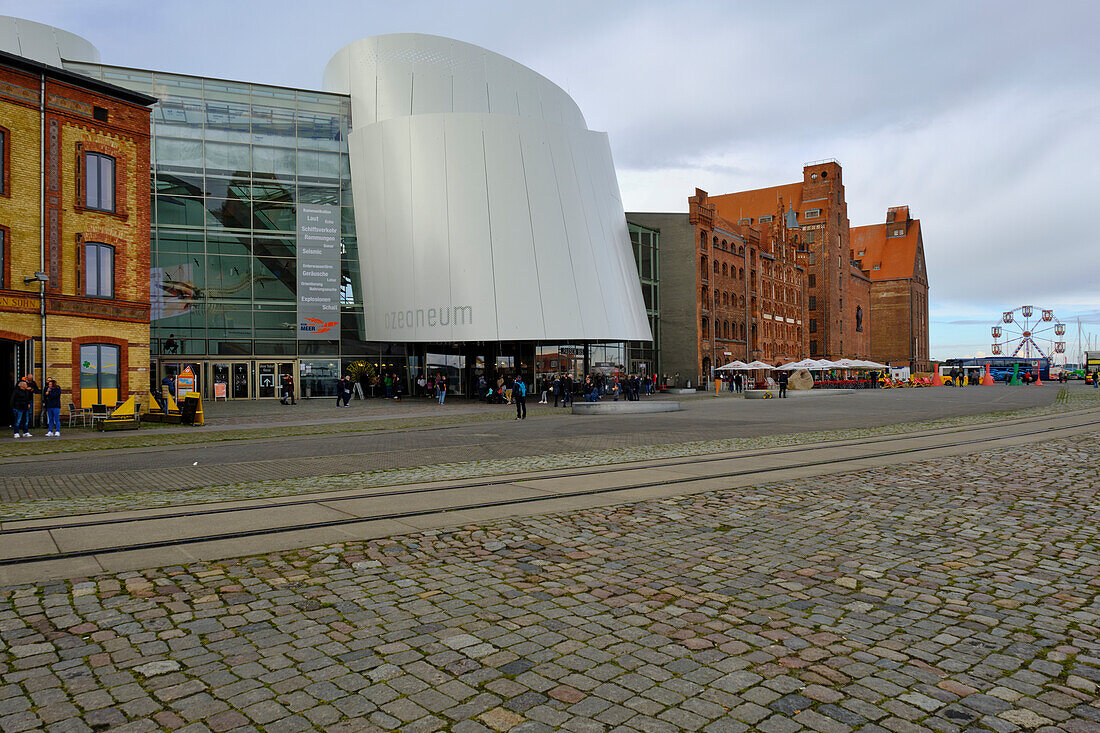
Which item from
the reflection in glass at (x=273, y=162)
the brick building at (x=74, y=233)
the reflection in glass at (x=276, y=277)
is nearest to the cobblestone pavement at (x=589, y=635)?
the brick building at (x=74, y=233)

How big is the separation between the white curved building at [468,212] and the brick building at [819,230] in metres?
61.8

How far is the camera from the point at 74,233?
23766 millimetres

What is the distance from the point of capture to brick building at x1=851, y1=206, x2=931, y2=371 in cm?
12638

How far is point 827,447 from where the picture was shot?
47.7 ft

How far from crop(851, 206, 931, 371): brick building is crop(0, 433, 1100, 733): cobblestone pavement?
433 ft

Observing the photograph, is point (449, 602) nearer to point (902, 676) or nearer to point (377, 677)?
point (377, 677)

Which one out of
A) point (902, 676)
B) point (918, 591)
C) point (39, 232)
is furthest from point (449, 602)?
point (39, 232)

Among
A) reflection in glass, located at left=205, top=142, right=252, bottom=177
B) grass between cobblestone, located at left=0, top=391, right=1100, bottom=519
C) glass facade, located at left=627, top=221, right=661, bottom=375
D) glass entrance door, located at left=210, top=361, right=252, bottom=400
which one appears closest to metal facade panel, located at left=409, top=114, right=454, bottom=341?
reflection in glass, located at left=205, top=142, right=252, bottom=177

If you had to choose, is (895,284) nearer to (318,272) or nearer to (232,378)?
(318,272)

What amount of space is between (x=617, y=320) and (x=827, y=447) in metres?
27.0

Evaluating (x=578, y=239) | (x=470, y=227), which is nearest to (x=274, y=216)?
(x=470, y=227)

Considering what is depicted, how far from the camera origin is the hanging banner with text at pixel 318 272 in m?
39.0

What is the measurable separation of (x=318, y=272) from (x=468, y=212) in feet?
28.2

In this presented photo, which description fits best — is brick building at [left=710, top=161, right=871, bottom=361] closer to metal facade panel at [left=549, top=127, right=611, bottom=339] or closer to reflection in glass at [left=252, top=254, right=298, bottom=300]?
metal facade panel at [left=549, top=127, right=611, bottom=339]
